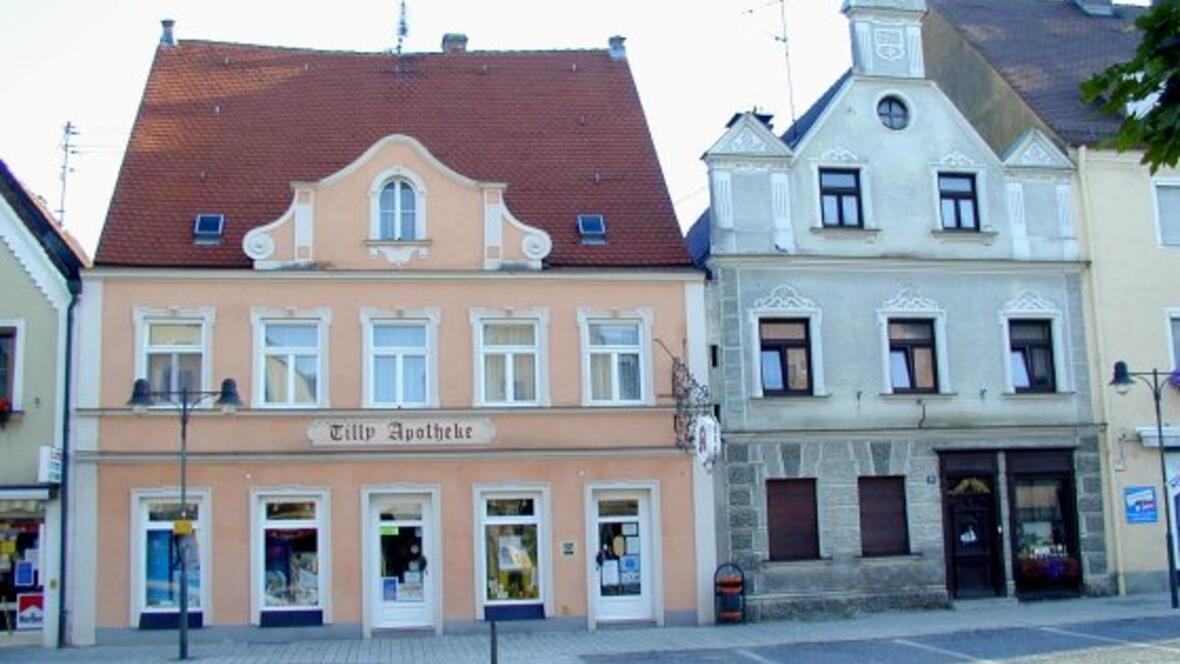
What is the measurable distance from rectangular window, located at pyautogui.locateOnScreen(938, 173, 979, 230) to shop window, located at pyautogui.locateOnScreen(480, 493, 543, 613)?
10354 millimetres

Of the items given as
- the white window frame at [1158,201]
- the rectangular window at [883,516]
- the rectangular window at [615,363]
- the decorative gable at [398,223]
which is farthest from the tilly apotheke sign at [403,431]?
the white window frame at [1158,201]

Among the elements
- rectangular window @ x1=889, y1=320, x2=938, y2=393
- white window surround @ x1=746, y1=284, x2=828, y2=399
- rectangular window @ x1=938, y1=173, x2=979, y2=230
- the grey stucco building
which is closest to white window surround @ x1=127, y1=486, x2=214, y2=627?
the grey stucco building

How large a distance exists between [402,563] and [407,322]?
4388 millimetres

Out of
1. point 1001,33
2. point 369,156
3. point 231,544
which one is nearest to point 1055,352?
point 1001,33

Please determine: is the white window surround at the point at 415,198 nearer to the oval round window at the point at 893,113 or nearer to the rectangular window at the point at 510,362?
the rectangular window at the point at 510,362

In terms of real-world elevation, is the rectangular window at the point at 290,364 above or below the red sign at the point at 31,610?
above

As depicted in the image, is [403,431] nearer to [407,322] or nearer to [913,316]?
[407,322]

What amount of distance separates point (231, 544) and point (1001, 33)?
69.9 ft

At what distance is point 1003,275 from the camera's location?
25672mm

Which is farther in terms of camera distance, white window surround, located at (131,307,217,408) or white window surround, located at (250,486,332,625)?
white window surround, located at (131,307,217,408)

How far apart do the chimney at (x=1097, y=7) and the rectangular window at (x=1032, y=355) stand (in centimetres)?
1125

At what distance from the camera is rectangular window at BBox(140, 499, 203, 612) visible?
21.9 meters

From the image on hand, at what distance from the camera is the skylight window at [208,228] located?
76.4 ft

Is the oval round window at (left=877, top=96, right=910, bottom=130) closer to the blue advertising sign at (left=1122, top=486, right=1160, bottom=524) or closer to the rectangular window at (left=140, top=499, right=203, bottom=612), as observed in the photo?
the blue advertising sign at (left=1122, top=486, right=1160, bottom=524)
